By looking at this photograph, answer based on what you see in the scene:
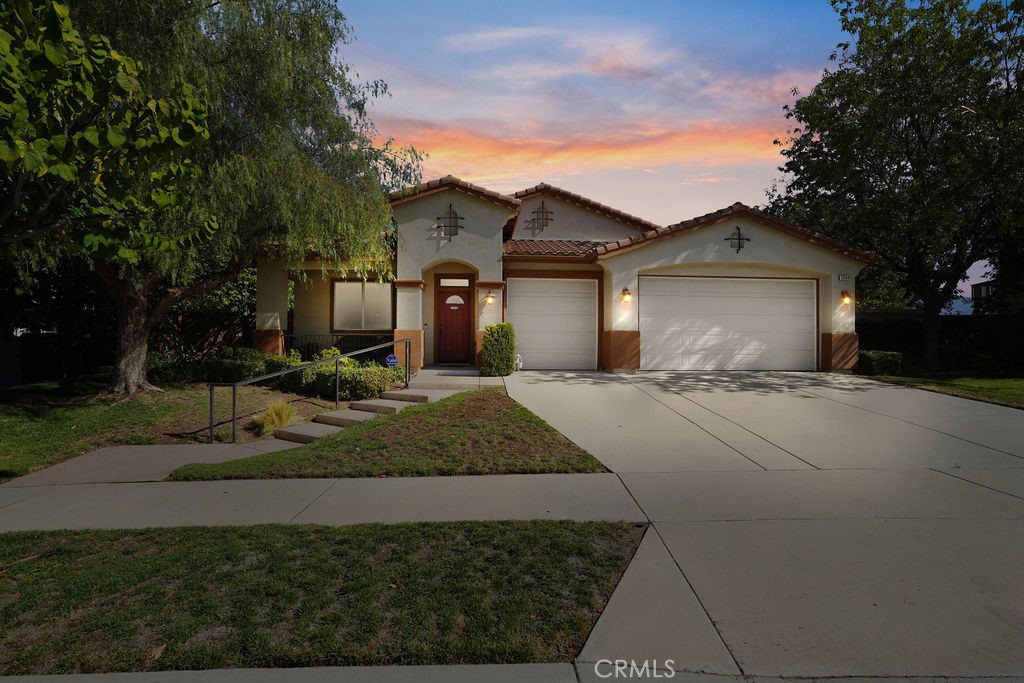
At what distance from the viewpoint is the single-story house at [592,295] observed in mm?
14070

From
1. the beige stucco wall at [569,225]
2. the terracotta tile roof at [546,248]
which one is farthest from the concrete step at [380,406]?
the beige stucco wall at [569,225]

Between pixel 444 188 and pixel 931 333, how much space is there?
1542cm

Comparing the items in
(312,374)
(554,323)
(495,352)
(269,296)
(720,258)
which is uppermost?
(720,258)

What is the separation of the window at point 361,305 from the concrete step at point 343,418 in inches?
264

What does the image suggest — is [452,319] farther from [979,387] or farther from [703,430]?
[979,387]

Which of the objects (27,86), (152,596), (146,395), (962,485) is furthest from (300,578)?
(146,395)

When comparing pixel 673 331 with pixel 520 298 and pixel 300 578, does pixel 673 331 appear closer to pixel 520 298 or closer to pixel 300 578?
pixel 520 298

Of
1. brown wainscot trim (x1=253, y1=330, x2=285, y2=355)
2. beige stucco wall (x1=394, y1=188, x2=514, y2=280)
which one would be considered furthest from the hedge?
beige stucco wall (x1=394, y1=188, x2=514, y2=280)

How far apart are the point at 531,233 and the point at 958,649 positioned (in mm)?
15883

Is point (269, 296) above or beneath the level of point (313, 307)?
above

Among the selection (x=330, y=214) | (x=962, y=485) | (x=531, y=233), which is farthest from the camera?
(x=531, y=233)

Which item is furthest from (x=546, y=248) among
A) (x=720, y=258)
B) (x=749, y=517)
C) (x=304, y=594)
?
(x=304, y=594)

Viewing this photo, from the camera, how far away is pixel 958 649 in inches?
110

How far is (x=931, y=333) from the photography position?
55.0 ft
